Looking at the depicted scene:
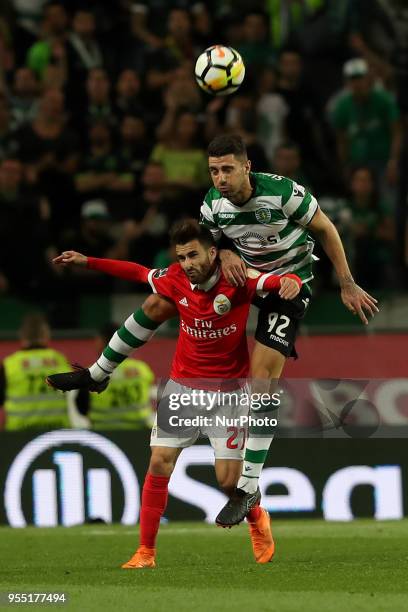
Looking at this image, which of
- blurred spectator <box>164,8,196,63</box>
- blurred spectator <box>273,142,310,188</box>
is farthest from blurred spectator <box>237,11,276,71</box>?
blurred spectator <box>273,142,310,188</box>

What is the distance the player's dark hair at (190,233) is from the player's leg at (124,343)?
52 centimetres

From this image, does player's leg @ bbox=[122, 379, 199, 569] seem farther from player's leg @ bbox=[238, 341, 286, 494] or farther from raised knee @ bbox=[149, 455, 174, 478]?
player's leg @ bbox=[238, 341, 286, 494]

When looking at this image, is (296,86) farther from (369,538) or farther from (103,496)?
(369,538)

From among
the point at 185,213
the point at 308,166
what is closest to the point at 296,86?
the point at 308,166

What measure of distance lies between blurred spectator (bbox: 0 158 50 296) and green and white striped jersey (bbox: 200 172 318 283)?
16.6 feet

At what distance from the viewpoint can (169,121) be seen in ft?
50.6

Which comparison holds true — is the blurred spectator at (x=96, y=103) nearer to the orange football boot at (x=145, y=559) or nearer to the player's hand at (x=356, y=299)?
the player's hand at (x=356, y=299)

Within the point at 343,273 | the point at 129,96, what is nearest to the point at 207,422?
the point at 343,273

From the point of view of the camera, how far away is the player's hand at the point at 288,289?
342 inches

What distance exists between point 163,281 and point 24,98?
721 centimetres

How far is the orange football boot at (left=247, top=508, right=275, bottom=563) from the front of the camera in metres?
9.49

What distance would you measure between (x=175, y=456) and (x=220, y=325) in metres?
0.84

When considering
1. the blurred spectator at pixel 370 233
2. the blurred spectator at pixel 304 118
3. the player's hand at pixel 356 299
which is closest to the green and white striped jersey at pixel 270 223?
the player's hand at pixel 356 299

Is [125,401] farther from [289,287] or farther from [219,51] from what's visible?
[289,287]
